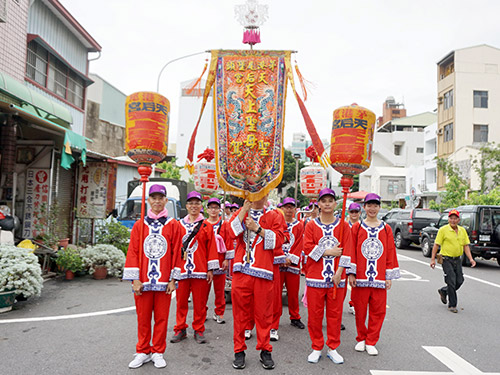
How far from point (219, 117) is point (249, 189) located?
896mm

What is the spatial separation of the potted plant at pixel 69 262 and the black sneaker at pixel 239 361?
5.18 m

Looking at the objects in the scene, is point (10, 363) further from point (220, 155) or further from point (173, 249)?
point (220, 155)

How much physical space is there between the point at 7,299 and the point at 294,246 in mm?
4212

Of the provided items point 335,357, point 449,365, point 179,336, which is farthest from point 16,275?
point 449,365

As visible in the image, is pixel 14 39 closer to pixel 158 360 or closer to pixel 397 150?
pixel 158 360

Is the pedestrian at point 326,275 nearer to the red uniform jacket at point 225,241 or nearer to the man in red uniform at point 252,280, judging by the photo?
the man in red uniform at point 252,280

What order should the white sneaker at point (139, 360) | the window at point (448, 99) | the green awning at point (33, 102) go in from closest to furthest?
the white sneaker at point (139, 360) < the green awning at point (33, 102) < the window at point (448, 99)

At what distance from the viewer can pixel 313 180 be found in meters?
7.33

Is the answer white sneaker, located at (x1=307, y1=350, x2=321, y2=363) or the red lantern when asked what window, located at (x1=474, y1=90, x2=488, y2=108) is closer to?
the red lantern

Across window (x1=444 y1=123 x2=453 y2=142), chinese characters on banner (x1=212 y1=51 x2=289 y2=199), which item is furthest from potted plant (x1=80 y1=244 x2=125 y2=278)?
window (x1=444 y1=123 x2=453 y2=142)

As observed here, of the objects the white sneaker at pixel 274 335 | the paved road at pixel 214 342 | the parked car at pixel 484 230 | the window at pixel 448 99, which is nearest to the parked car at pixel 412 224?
the parked car at pixel 484 230

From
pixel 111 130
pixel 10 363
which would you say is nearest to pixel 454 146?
Result: pixel 111 130

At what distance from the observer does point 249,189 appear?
13.1 feet

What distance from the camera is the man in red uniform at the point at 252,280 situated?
3.85 m
